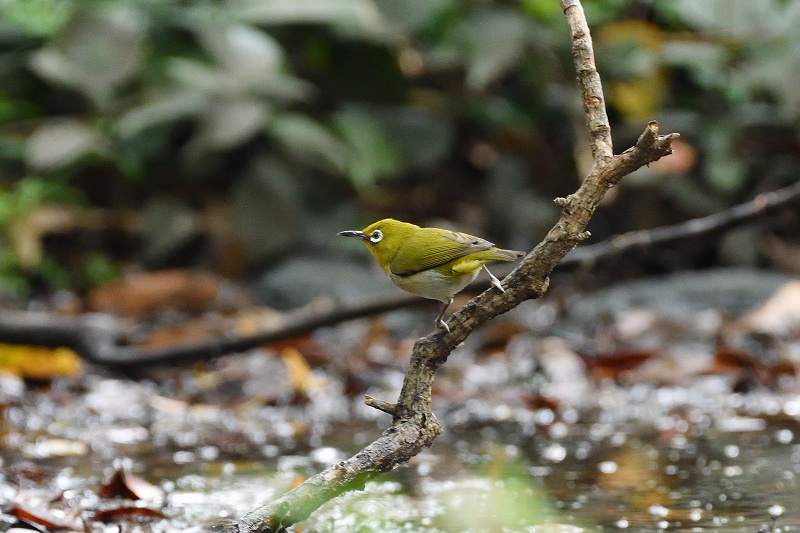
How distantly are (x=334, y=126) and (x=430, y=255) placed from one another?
18.1 feet

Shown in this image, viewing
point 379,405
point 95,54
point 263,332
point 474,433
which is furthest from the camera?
point 95,54

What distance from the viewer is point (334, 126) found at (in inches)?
307

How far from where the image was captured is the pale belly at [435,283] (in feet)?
7.92

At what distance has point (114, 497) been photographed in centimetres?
267

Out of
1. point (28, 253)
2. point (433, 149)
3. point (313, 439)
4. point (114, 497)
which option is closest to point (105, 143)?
point (28, 253)

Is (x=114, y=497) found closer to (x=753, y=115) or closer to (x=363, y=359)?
(x=363, y=359)

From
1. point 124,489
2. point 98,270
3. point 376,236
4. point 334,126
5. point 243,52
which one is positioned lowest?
point 124,489

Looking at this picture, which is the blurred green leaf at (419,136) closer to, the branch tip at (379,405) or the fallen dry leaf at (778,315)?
the fallen dry leaf at (778,315)

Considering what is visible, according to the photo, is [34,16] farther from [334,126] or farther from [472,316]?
[472,316]

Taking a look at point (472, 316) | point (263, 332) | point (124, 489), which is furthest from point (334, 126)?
point (472, 316)

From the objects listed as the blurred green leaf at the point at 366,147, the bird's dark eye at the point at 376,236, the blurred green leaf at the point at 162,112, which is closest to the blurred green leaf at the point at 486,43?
the blurred green leaf at the point at 366,147

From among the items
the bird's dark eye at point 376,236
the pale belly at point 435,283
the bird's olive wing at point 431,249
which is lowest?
the pale belly at point 435,283

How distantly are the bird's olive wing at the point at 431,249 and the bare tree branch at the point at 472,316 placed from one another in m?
0.35

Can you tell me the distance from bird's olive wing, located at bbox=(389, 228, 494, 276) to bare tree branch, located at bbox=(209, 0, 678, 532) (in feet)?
1.14
